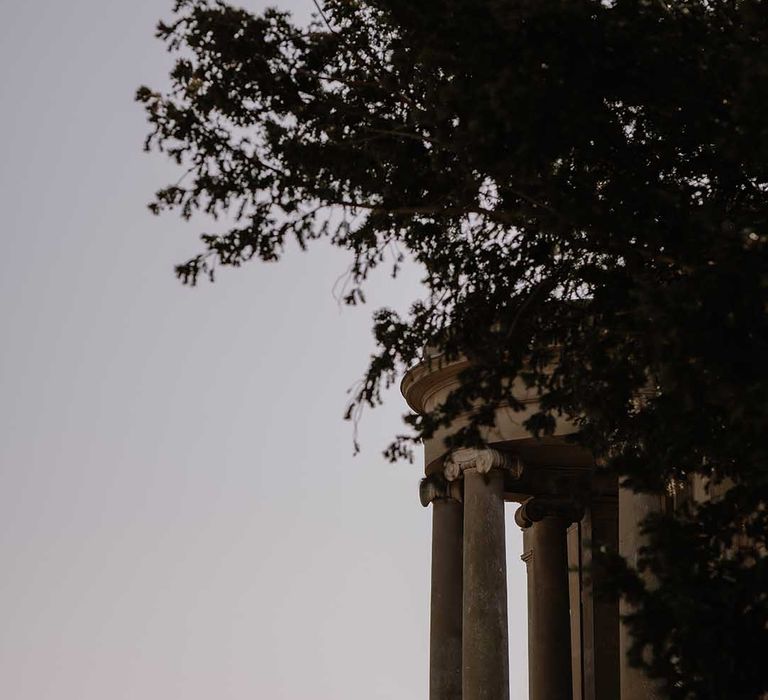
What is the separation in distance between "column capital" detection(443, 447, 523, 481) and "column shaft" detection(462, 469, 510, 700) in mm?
314

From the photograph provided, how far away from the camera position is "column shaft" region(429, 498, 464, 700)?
4353 cm

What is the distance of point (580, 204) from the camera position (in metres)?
21.8

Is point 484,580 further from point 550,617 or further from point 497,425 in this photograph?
point 550,617

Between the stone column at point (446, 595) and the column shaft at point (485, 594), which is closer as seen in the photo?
the column shaft at point (485, 594)

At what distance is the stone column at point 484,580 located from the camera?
4050 cm

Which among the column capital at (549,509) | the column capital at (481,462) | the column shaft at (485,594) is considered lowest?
the column shaft at (485,594)

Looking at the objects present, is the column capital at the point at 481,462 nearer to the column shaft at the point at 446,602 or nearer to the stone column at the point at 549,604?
the column shaft at the point at 446,602

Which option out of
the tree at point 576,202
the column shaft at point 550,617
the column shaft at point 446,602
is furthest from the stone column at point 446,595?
the tree at point 576,202

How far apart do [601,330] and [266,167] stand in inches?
240

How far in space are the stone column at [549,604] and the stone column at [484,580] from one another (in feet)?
21.6

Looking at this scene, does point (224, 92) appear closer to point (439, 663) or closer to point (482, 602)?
point (482, 602)

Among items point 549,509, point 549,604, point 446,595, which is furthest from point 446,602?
point 549,509

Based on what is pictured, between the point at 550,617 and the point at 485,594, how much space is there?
8277mm

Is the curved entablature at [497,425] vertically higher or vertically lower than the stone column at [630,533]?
higher
